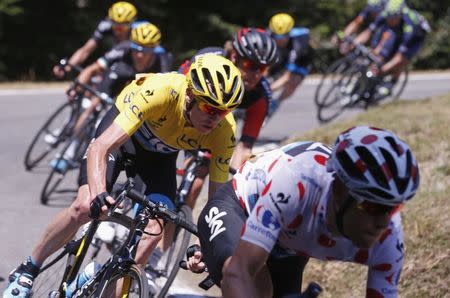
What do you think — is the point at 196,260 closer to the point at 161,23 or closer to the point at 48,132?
the point at 48,132

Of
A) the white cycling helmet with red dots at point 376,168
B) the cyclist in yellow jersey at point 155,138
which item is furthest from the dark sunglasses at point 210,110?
the white cycling helmet with red dots at point 376,168

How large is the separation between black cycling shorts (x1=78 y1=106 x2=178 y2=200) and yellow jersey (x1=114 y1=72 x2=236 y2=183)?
14 cm

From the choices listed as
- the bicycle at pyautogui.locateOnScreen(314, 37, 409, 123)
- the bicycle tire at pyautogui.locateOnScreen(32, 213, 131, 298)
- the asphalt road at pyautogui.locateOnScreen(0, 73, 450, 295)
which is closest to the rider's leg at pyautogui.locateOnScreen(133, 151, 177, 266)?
the bicycle tire at pyautogui.locateOnScreen(32, 213, 131, 298)

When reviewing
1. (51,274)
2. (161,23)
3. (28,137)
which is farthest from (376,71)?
(161,23)

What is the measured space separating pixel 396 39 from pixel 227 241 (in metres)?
10.9

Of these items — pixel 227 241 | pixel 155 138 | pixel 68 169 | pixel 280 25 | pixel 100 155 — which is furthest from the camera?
pixel 280 25

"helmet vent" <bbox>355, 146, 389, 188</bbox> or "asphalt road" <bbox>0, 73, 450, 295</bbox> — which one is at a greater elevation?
"helmet vent" <bbox>355, 146, 389, 188</bbox>

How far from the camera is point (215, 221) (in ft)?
15.2

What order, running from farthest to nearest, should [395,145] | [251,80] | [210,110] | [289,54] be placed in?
1. [289,54]
2. [251,80]
3. [210,110]
4. [395,145]

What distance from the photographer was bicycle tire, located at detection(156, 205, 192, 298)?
20.8 ft

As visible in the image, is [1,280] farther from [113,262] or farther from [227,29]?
[227,29]

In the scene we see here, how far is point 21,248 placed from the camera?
26.0 ft

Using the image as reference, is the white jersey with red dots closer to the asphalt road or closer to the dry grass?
the dry grass

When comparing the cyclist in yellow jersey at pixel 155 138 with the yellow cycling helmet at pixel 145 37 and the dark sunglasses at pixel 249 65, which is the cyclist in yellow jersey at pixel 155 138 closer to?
the dark sunglasses at pixel 249 65
